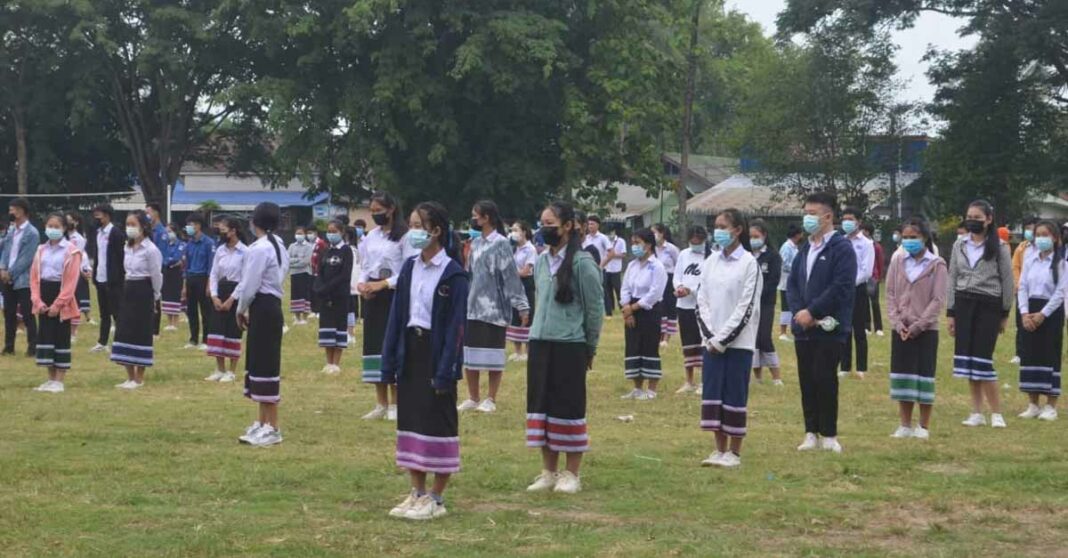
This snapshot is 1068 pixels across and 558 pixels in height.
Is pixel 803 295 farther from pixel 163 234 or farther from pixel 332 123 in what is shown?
pixel 332 123

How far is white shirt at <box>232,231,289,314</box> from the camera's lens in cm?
1162

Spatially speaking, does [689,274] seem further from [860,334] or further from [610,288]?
[610,288]

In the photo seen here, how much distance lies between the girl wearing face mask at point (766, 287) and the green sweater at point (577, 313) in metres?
6.59

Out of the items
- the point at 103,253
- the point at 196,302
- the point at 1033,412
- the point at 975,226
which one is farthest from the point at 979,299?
the point at 196,302

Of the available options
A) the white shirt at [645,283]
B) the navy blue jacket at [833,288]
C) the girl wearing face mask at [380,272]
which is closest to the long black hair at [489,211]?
the girl wearing face mask at [380,272]

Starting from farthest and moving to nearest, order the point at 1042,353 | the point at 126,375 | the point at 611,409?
the point at 126,375
the point at 611,409
the point at 1042,353

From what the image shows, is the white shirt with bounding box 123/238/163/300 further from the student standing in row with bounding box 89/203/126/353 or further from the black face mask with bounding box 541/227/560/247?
the black face mask with bounding box 541/227/560/247

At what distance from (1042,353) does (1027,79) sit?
37.1 meters

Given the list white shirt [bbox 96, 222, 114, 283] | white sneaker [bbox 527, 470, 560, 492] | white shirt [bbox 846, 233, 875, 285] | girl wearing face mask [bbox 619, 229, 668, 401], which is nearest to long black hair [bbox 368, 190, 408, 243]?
girl wearing face mask [bbox 619, 229, 668, 401]

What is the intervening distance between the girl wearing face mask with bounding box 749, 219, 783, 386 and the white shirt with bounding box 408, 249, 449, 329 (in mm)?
7682

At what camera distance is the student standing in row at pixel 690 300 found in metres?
15.8

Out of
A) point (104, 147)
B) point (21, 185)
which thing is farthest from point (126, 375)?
point (104, 147)

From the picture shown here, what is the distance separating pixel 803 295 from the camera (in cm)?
1124

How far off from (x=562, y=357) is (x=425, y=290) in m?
1.20
